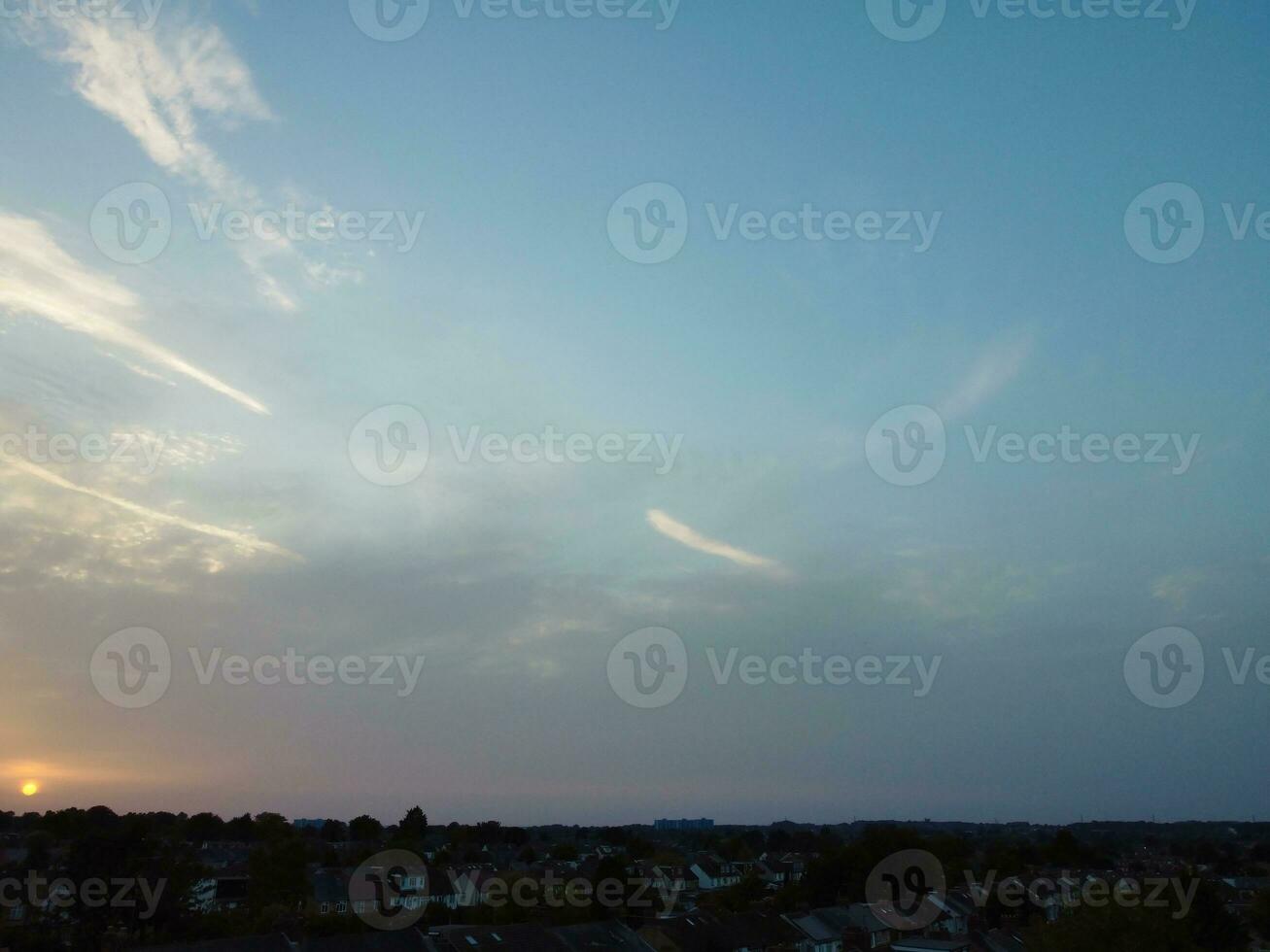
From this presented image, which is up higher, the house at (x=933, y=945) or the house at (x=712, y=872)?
the house at (x=712, y=872)

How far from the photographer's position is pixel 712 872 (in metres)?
89.5

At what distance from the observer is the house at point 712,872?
8731cm

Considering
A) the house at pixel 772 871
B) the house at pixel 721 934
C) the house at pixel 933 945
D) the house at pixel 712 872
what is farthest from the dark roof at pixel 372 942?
the house at pixel 772 871

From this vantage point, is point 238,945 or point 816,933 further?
point 816,933

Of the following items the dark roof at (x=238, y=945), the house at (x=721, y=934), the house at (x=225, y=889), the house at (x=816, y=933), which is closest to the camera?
the dark roof at (x=238, y=945)

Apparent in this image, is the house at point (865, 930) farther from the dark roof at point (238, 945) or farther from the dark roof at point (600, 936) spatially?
the dark roof at point (238, 945)

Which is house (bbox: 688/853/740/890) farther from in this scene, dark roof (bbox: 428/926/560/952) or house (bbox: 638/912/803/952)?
dark roof (bbox: 428/926/560/952)

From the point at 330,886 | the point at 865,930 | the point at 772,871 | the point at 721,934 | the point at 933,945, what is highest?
the point at 330,886

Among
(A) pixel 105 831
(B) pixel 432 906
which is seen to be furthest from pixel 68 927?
(B) pixel 432 906

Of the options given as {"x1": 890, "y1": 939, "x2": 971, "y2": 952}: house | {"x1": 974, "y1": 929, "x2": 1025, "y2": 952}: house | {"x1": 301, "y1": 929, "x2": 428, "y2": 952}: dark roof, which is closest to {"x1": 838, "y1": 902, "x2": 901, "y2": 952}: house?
{"x1": 890, "y1": 939, "x2": 971, "y2": 952}: house

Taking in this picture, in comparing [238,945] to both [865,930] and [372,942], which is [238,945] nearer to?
[372,942]

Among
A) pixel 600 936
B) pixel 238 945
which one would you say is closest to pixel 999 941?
pixel 600 936

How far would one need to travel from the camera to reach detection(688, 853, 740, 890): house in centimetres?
8731

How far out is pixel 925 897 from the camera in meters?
62.9
